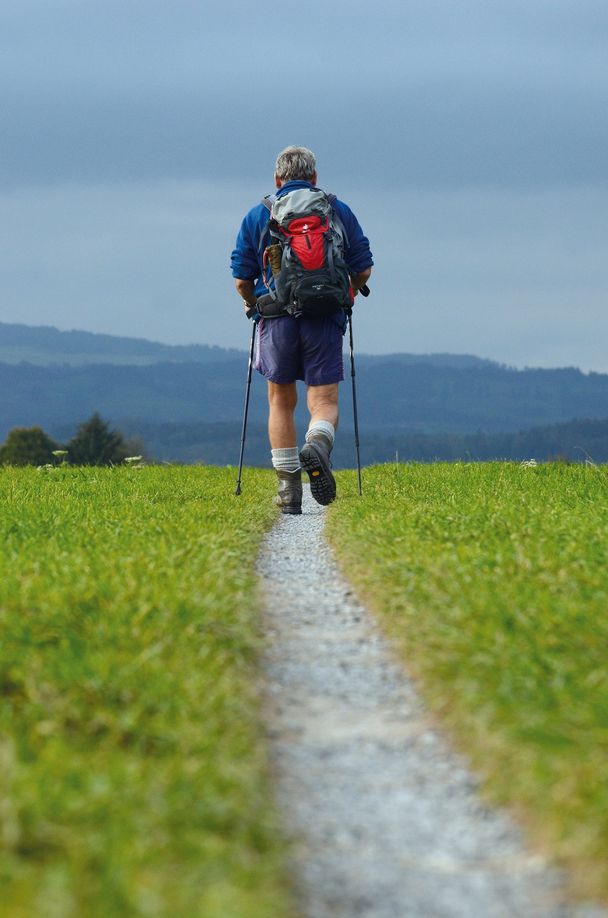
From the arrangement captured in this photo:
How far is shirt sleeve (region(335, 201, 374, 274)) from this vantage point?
11.8m

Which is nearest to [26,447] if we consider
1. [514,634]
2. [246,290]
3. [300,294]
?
[246,290]

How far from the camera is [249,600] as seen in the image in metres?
6.49

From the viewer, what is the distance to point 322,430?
11195 mm

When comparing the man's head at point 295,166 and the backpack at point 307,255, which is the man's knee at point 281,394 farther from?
the man's head at point 295,166

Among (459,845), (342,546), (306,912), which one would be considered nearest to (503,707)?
(459,845)

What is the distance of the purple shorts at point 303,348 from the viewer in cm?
1141

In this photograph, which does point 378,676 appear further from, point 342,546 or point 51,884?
point 342,546

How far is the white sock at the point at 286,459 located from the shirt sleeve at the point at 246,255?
6.40ft

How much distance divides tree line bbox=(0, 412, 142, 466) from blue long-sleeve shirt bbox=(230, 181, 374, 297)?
7702 centimetres

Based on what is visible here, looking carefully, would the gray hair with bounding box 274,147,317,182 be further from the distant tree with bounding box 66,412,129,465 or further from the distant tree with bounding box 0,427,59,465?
the distant tree with bounding box 66,412,129,465

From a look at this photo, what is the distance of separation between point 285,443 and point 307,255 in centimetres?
212

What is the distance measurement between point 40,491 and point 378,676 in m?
8.93

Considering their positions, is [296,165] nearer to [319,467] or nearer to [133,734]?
[319,467]

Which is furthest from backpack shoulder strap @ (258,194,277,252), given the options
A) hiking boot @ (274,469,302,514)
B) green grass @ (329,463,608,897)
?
Result: green grass @ (329,463,608,897)
